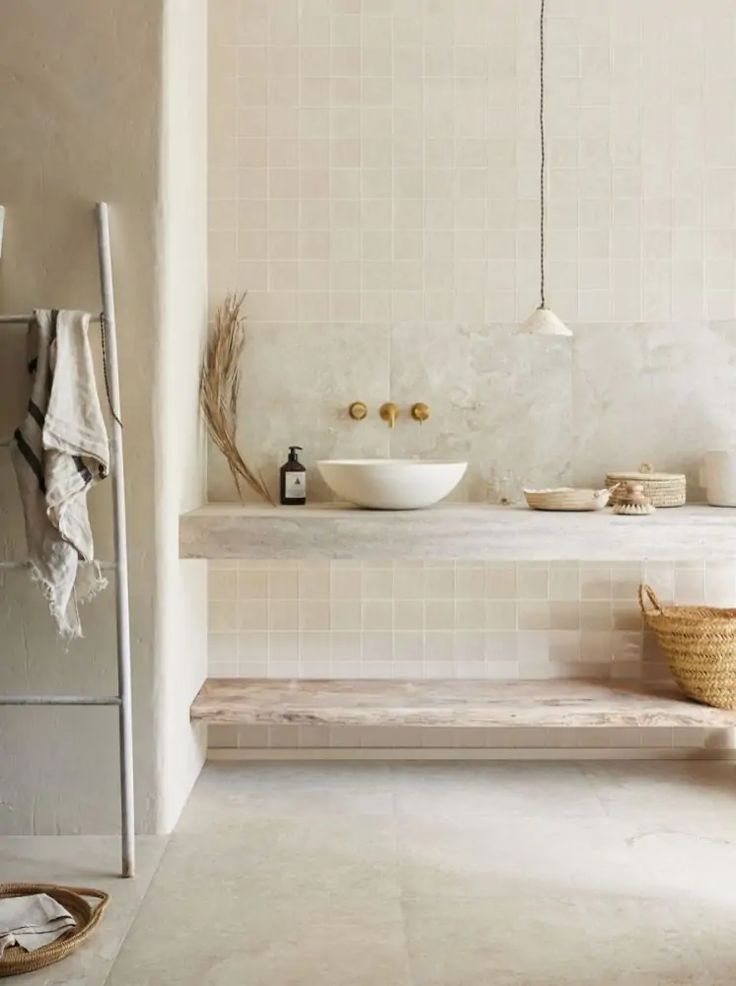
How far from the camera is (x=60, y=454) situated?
2885 mm

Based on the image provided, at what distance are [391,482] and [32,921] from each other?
1.69m

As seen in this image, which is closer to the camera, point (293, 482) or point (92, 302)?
point (92, 302)

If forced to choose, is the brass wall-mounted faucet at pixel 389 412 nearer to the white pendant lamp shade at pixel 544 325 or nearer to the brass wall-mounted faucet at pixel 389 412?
the brass wall-mounted faucet at pixel 389 412

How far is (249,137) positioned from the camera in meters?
4.00

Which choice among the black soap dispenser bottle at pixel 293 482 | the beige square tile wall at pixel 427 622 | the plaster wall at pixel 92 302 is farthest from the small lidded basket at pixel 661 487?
the plaster wall at pixel 92 302

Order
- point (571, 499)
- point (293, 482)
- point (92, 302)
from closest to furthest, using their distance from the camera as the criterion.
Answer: point (92, 302)
point (571, 499)
point (293, 482)

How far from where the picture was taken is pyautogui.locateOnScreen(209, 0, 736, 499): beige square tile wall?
4.00 m

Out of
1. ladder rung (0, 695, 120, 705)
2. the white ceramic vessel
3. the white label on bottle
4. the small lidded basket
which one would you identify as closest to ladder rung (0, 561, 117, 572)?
ladder rung (0, 695, 120, 705)

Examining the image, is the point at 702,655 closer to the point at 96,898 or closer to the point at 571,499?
the point at 571,499

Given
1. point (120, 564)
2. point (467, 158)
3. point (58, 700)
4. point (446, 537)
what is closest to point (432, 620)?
point (446, 537)

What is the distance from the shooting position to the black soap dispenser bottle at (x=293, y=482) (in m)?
3.89

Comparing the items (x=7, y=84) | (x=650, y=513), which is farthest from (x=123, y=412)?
(x=650, y=513)

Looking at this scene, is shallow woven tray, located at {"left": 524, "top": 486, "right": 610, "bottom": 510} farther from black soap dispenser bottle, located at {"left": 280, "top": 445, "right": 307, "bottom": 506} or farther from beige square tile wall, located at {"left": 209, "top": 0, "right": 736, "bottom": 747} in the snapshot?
black soap dispenser bottle, located at {"left": 280, "top": 445, "right": 307, "bottom": 506}

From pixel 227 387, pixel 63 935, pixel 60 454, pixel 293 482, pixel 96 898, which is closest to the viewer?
pixel 63 935
